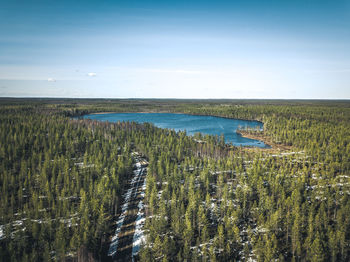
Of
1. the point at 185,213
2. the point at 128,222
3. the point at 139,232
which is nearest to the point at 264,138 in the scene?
the point at 185,213

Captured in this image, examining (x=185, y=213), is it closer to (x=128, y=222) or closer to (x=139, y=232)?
(x=139, y=232)

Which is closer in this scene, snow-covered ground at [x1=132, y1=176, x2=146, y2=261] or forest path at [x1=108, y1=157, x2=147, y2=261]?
forest path at [x1=108, y1=157, x2=147, y2=261]

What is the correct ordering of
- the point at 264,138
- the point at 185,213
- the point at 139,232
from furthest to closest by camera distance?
the point at 264,138, the point at 185,213, the point at 139,232

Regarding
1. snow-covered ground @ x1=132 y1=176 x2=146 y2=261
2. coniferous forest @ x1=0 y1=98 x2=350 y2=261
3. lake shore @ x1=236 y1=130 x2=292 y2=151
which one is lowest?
snow-covered ground @ x1=132 y1=176 x2=146 y2=261

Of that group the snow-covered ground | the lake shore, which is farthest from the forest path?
the lake shore

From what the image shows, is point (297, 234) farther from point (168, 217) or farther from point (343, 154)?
point (343, 154)

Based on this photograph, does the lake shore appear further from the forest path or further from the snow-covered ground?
the snow-covered ground

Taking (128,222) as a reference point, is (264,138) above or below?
above

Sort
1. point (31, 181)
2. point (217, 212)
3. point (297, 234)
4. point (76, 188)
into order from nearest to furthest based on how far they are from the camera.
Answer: point (297, 234) → point (217, 212) → point (76, 188) → point (31, 181)

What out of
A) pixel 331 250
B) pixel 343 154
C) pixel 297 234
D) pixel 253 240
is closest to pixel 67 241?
pixel 253 240
